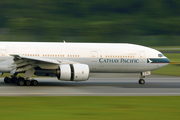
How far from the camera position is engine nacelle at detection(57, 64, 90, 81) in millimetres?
18766

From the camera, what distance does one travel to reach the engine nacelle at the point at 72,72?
18.8 meters

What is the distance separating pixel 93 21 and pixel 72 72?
72.0m

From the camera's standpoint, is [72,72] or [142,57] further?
[142,57]

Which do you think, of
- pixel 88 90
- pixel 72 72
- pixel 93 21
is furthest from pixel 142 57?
pixel 93 21

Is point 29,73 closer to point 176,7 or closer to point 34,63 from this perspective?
point 34,63

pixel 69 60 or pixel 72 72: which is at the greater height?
pixel 69 60

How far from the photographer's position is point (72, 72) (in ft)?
62.0

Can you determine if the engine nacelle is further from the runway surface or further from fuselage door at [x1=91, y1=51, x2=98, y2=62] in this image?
fuselage door at [x1=91, y1=51, x2=98, y2=62]

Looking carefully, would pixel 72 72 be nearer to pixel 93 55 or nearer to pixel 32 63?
pixel 32 63
